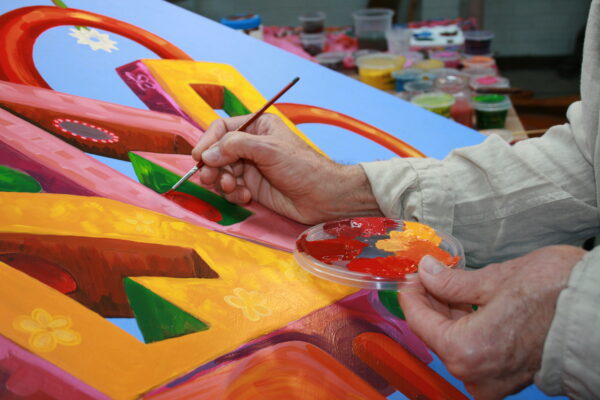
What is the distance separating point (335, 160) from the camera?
1273 mm

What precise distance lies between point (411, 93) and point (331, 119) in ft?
3.37

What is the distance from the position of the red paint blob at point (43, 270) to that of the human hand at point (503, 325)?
46 cm

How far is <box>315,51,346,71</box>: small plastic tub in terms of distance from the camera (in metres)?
2.86

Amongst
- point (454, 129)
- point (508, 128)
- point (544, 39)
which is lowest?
point (544, 39)

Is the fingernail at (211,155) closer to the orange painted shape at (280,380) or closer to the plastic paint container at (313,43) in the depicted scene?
the orange painted shape at (280,380)

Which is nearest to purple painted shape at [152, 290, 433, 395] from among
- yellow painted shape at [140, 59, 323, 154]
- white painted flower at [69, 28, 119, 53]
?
yellow painted shape at [140, 59, 323, 154]

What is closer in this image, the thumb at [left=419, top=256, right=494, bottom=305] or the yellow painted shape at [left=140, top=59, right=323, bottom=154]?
the thumb at [left=419, top=256, right=494, bottom=305]

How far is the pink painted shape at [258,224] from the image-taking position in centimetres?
102

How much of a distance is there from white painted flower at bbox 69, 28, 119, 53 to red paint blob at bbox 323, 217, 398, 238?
0.64 m

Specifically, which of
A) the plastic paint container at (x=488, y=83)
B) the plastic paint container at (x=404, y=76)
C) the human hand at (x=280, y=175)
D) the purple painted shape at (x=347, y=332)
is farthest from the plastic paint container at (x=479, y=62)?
the purple painted shape at (x=347, y=332)

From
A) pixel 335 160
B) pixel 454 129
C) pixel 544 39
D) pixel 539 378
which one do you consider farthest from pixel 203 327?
pixel 544 39

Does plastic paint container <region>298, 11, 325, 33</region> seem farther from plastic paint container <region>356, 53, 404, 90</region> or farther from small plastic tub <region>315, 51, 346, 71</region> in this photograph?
plastic paint container <region>356, 53, 404, 90</region>

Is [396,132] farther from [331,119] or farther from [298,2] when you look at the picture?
[298,2]

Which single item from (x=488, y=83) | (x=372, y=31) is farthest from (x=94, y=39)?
(x=372, y=31)
